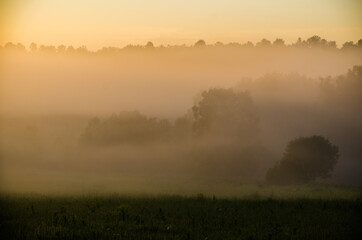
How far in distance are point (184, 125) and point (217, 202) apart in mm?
97946

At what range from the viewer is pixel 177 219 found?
30328mm

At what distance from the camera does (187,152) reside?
11588 cm

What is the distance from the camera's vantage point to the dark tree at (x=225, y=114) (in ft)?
388

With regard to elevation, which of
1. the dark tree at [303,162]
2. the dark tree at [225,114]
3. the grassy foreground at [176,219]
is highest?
the dark tree at [225,114]

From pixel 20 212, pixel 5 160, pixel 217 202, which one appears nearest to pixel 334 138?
pixel 5 160

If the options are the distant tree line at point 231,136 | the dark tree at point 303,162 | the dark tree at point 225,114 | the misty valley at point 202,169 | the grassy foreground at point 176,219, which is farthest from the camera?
the dark tree at point 225,114

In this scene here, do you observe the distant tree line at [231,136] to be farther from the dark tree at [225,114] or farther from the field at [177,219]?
the field at [177,219]

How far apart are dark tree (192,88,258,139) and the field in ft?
257

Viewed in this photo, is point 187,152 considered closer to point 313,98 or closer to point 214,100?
point 214,100

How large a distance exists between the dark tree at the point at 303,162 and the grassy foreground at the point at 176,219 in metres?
52.7

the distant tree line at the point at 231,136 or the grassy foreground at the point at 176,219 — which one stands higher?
the distant tree line at the point at 231,136

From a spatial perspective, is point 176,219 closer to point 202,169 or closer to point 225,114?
point 202,169

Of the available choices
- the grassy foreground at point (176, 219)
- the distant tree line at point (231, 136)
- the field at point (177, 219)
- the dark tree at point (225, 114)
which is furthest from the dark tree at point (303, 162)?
the grassy foreground at point (176, 219)

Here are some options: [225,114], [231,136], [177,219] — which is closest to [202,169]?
[231,136]
